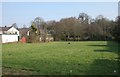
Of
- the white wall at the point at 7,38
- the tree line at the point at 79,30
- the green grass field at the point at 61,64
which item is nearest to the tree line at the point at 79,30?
the tree line at the point at 79,30

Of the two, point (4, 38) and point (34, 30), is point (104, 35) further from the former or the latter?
point (4, 38)

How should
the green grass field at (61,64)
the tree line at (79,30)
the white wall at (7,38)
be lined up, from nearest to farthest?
the green grass field at (61,64) → the white wall at (7,38) → the tree line at (79,30)

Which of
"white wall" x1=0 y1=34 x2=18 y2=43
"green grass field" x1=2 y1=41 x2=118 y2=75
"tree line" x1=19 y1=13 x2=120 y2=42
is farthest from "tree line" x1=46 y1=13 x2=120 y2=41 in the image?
"green grass field" x1=2 y1=41 x2=118 y2=75

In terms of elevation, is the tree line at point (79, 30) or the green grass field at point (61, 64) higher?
the tree line at point (79, 30)

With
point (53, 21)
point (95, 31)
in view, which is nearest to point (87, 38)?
point (95, 31)

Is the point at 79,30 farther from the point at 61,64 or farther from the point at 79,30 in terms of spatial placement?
the point at 61,64

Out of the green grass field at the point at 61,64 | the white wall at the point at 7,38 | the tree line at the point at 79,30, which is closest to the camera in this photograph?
the green grass field at the point at 61,64

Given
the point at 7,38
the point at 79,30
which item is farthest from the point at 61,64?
the point at 79,30

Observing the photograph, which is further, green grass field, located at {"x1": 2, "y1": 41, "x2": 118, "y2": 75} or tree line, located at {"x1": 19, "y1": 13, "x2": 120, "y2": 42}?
tree line, located at {"x1": 19, "y1": 13, "x2": 120, "y2": 42}

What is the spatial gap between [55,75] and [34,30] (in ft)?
183

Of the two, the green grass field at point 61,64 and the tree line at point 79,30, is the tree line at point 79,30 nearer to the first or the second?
the tree line at point 79,30

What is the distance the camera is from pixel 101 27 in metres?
77.1

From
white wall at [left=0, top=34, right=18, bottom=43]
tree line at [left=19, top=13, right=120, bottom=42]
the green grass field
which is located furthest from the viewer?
tree line at [left=19, top=13, right=120, bottom=42]

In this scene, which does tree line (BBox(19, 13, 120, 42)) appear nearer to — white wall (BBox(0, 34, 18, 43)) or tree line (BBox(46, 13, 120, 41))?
tree line (BBox(46, 13, 120, 41))
